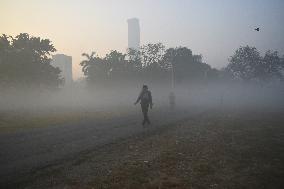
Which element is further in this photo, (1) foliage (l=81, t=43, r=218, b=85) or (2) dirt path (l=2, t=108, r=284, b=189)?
(1) foliage (l=81, t=43, r=218, b=85)

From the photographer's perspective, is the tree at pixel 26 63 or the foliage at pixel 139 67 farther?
the foliage at pixel 139 67

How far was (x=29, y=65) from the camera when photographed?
146 ft

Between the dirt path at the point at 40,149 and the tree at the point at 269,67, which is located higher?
the tree at the point at 269,67

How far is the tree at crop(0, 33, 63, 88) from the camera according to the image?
4297 centimetres

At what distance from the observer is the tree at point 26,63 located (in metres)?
43.0

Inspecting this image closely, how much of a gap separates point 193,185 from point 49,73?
4381 cm

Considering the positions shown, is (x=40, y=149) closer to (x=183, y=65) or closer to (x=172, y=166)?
(x=172, y=166)

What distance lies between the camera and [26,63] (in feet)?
146

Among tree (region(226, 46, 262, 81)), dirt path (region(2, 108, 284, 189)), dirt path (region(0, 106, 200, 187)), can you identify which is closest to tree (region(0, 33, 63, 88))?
dirt path (region(0, 106, 200, 187))

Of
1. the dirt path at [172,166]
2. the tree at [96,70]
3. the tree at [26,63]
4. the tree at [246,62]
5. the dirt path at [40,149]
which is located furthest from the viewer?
the tree at [246,62]

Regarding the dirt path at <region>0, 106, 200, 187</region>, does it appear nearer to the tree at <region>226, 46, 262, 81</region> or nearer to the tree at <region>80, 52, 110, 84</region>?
the tree at <region>80, 52, 110, 84</region>

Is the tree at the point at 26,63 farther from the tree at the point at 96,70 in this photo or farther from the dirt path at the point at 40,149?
the dirt path at the point at 40,149

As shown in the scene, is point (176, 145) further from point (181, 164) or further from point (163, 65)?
point (163, 65)

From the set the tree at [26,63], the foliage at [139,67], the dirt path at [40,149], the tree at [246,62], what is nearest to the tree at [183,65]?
the foliage at [139,67]
